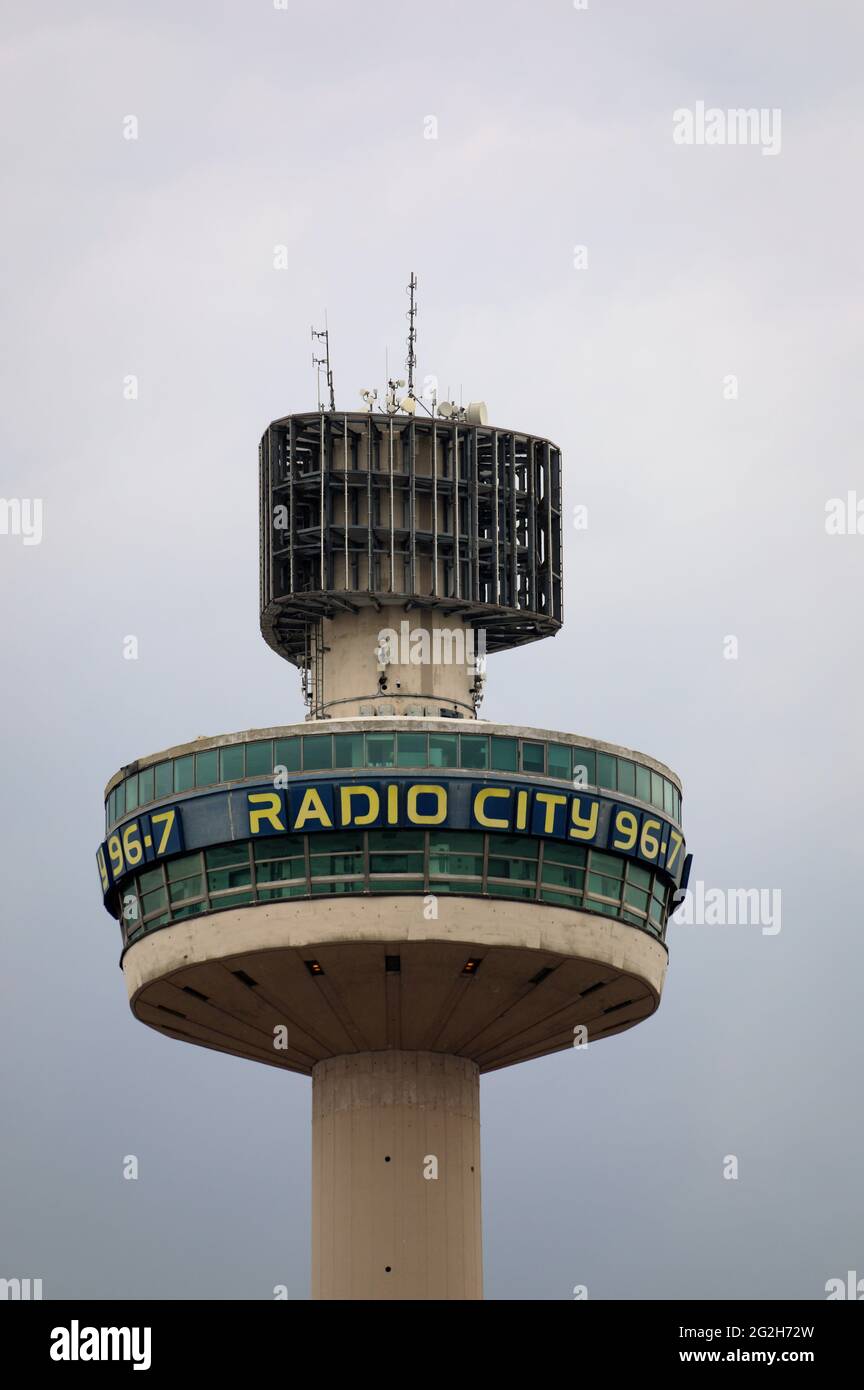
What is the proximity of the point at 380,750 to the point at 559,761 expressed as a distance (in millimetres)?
6830

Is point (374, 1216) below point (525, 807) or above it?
below

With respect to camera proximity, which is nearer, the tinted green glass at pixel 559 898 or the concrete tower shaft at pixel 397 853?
the concrete tower shaft at pixel 397 853

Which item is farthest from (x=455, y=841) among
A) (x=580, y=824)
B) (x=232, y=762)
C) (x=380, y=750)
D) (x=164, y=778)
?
(x=164, y=778)

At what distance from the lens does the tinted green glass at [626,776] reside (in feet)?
384

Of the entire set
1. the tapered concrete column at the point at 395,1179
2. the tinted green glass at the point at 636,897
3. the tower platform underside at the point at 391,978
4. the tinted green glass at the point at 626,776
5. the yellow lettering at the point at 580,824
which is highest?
the tinted green glass at the point at 626,776

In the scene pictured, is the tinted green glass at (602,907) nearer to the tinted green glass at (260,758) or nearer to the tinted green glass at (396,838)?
the tinted green glass at (396,838)

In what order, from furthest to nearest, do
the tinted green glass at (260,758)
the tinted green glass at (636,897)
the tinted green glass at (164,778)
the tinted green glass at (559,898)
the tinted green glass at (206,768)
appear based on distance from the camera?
1. the tinted green glass at (636,897)
2. the tinted green glass at (164,778)
3. the tinted green glass at (206,768)
4. the tinted green glass at (260,758)
5. the tinted green glass at (559,898)

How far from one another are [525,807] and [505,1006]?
8.11 metres

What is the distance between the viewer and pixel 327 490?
121500mm

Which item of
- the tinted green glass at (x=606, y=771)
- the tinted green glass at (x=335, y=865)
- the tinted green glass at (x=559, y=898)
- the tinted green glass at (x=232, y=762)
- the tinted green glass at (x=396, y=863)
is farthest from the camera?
the tinted green glass at (x=606, y=771)

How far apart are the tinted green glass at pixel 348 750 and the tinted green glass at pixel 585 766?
26.7 ft

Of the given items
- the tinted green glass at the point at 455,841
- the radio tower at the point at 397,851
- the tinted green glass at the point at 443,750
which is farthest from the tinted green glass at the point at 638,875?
the tinted green glass at the point at 443,750
